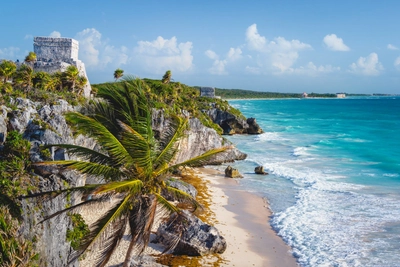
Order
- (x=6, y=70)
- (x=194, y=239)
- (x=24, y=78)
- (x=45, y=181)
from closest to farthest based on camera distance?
(x=45, y=181) < (x=194, y=239) < (x=6, y=70) < (x=24, y=78)

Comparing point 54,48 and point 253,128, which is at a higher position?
point 54,48

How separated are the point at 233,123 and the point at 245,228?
131 ft

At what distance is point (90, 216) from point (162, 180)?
858 centimetres

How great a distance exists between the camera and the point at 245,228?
58.0 ft

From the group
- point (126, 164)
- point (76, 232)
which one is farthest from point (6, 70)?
point (126, 164)

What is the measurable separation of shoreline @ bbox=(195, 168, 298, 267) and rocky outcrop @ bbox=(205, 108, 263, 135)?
3107 centimetres

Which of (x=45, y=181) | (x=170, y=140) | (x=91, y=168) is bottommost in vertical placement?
(x=45, y=181)

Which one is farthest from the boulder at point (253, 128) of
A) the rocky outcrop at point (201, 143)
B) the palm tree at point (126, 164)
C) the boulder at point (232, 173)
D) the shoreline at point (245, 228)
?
the palm tree at point (126, 164)

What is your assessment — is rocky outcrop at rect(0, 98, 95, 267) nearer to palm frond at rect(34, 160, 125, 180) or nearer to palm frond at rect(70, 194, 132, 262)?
palm frond at rect(34, 160, 125, 180)

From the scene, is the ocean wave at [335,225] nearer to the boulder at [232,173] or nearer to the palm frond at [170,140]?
the boulder at [232,173]

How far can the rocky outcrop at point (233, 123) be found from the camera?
186 ft

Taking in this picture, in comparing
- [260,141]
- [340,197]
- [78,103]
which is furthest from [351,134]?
[78,103]

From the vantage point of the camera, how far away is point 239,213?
19.8 meters

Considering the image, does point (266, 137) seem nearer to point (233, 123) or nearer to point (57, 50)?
point (233, 123)
